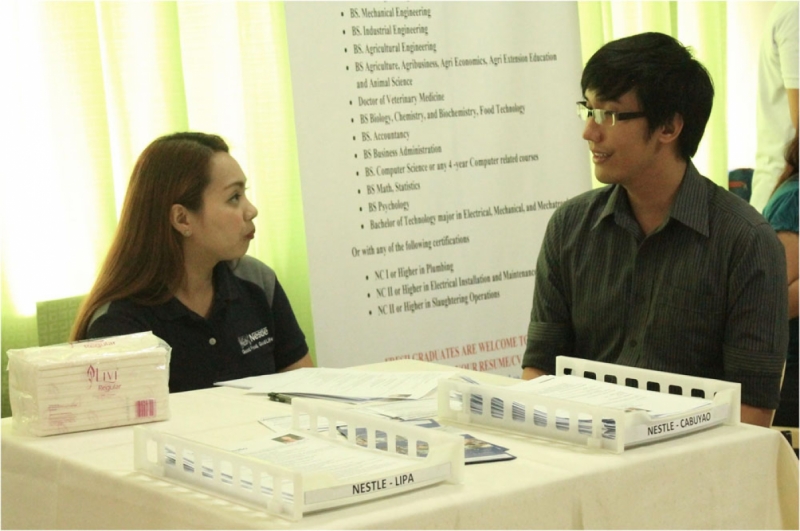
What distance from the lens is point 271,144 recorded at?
10.2 feet

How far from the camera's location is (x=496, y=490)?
1123 mm

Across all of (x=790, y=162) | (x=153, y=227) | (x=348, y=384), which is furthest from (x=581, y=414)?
→ (x=790, y=162)

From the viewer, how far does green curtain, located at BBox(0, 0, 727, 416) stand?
8.97ft

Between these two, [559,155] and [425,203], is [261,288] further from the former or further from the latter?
[559,155]

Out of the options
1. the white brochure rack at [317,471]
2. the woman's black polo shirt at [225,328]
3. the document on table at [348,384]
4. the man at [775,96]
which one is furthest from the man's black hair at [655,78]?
the man at [775,96]

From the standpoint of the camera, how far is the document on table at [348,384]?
164 cm

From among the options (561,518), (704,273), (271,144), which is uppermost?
(271,144)

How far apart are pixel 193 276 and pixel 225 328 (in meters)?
0.14

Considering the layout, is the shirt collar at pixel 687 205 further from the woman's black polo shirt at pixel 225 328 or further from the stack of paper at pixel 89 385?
the stack of paper at pixel 89 385

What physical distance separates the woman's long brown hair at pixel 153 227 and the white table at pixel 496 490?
2.22 ft

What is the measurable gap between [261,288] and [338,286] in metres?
0.65

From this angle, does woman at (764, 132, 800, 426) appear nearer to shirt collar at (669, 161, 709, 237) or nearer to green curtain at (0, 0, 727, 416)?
shirt collar at (669, 161, 709, 237)

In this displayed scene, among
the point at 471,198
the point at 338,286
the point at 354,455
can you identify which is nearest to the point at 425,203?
the point at 471,198

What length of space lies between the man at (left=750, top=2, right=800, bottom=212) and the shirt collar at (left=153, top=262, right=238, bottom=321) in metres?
1.83
